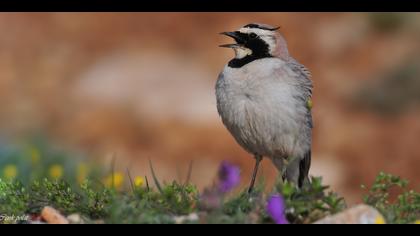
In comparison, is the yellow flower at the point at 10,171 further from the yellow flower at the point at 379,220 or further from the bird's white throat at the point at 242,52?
the yellow flower at the point at 379,220

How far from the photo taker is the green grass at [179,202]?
17.4ft

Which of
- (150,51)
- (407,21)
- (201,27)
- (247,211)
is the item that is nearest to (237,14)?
(201,27)

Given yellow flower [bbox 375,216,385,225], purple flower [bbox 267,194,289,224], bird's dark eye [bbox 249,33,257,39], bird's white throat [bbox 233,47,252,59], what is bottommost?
yellow flower [bbox 375,216,385,225]

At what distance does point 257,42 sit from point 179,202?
259cm

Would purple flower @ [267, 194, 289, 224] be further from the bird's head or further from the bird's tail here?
the bird's tail

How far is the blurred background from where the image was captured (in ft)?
45.2

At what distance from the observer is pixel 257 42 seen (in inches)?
311

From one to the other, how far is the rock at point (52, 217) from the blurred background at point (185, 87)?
Result: 6583mm

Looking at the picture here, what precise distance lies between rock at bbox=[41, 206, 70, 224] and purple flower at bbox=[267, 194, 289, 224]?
125cm

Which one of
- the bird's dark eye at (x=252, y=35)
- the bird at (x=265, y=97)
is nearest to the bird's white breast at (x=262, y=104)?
the bird at (x=265, y=97)

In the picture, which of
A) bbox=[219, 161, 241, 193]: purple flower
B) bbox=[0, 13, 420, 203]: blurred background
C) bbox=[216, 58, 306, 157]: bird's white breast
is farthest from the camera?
bbox=[0, 13, 420, 203]: blurred background

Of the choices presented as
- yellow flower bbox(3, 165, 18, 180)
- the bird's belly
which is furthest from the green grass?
yellow flower bbox(3, 165, 18, 180)

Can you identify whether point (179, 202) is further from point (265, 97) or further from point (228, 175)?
point (265, 97)

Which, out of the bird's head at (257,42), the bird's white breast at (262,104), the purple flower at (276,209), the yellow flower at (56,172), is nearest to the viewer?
the purple flower at (276,209)
